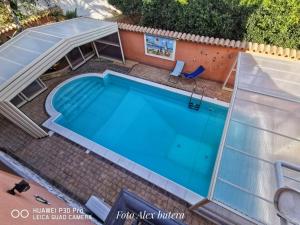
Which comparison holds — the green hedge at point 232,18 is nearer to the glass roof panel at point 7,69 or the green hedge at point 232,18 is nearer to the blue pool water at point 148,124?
the blue pool water at point 148,124

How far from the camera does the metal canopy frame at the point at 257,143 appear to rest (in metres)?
4.46

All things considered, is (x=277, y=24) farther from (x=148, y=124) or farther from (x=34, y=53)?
(x=34, y=53)

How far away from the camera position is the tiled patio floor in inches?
275

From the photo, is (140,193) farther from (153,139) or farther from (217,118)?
(217,118)

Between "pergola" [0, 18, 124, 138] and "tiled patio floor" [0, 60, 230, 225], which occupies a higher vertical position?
"pergola" [0, 18, 124, 138]

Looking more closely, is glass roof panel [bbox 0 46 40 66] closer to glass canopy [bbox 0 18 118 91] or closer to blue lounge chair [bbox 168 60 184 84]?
glass canopy [bbox 0 18 118 91]

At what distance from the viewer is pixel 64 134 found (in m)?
9.02

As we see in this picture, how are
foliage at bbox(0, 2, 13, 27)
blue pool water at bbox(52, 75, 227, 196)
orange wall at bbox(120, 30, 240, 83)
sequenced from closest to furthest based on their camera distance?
blue pool water at bbox(52, 75, 227, 196) → orange wall at bbox(120, 30, 240, 83) → foliage at bbox(0, 2, 13, 27)

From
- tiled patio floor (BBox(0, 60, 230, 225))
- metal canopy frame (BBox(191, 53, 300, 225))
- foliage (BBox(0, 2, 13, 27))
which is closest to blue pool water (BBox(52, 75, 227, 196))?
tiled patio floor (BBox(0, 60, 230, 225))

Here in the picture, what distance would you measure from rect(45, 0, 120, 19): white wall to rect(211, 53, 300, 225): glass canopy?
13406 mm

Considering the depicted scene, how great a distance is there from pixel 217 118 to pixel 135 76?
5.68 m

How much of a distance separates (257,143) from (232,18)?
26.8ft

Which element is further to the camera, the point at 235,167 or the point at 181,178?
the point at 181,178

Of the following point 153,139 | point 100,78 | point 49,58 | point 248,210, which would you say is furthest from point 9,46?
point 248,210
